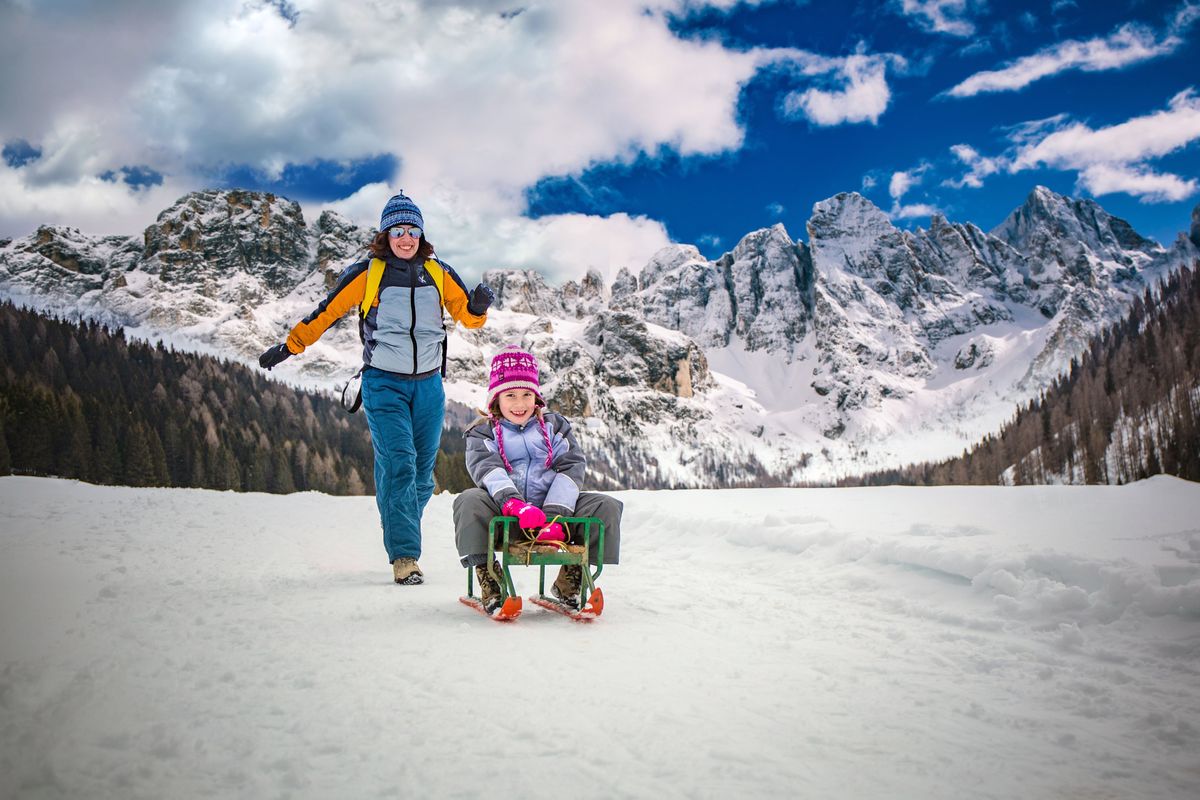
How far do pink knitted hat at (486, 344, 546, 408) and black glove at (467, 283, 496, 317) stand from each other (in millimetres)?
1152

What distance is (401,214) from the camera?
239 inches

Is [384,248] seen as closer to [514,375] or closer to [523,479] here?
[514,375]

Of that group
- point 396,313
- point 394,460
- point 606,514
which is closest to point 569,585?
point 606,514

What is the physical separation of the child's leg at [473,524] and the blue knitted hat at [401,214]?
279 cm

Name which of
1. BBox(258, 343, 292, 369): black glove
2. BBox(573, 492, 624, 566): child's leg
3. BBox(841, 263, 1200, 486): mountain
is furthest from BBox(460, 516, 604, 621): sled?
BBox(841, 263, 1200, 486): mountain

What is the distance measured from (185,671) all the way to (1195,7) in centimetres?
1813

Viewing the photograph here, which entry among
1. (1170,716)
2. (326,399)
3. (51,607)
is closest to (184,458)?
(326,399)

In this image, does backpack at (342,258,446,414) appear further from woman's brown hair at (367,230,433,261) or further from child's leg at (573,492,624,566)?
child's leg at (573,492,624,566)

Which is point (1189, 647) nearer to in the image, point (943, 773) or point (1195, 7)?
point (943, 773)

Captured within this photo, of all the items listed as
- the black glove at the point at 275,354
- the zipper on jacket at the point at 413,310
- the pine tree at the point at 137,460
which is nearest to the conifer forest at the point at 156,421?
the pine tree at the point at 137,460

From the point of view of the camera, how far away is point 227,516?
32.9 ft

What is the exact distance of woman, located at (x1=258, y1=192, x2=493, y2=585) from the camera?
19.7 ft

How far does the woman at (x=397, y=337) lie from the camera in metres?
6.00

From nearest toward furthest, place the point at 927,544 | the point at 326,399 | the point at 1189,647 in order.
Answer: the point at 1189,647, the point at 927,544, the point at 326,399
